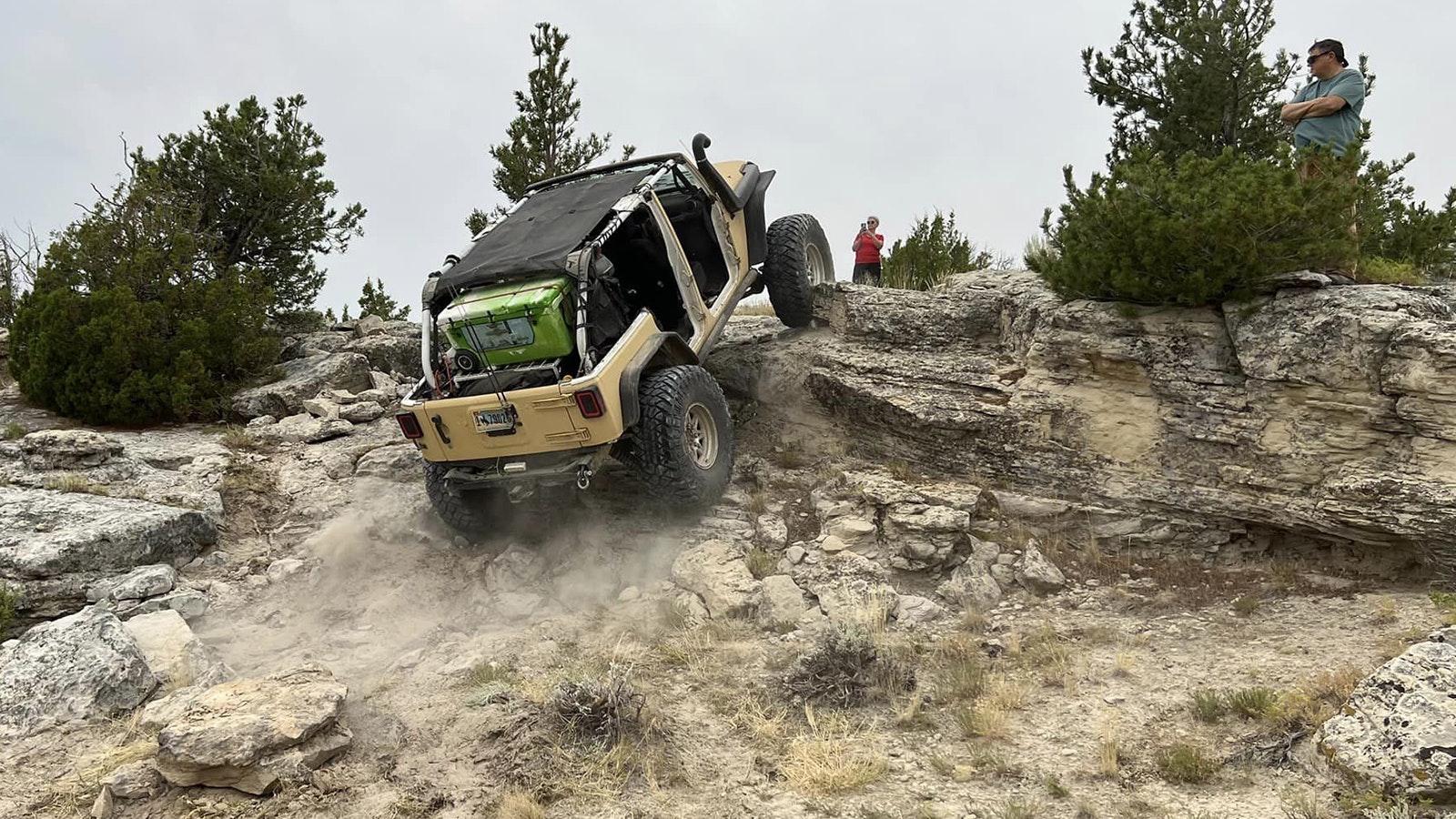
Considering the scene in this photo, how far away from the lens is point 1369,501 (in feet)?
17.3

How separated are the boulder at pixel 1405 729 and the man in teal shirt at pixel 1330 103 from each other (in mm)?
3930

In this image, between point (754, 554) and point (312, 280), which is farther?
point (312, 280)

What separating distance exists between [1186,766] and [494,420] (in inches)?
184

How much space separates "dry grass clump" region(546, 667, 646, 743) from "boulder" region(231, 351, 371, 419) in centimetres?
688

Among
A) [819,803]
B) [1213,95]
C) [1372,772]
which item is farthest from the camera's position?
[1213,95]

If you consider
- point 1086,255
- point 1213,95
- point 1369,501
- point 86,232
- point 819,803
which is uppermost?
point 1213,95

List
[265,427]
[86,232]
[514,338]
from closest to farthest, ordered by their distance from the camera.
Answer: [514,338] < [265,427] < [86,232]

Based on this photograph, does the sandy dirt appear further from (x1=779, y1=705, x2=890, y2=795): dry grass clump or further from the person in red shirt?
the person in red shirt

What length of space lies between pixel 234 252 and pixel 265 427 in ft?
16.6

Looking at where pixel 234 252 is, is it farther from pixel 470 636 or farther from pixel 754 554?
pixel 754 554

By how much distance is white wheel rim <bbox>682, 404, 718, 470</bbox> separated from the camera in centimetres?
684

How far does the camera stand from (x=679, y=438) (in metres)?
6.43

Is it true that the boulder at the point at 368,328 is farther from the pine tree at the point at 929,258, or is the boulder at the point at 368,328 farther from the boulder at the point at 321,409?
the pine tree at the point at 929,258

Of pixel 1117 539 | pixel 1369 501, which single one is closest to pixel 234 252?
pixel 1117 539
